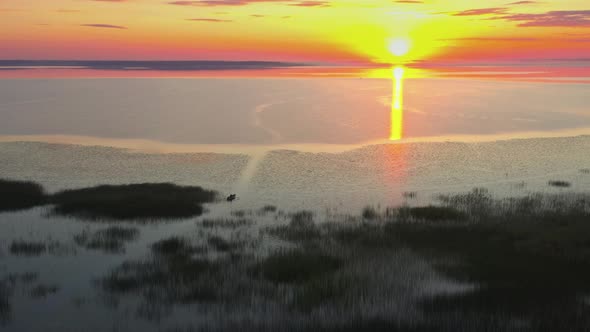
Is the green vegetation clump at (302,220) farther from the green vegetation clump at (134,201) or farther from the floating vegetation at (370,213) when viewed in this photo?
the green vegetation clump at (134,201)

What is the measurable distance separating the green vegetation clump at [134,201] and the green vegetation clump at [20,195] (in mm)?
675

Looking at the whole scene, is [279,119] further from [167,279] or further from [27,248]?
[167,279]

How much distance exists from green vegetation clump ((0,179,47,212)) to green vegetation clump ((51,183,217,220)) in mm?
675

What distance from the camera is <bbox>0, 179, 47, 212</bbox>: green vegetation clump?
21938 millimetres

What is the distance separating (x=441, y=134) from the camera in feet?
168

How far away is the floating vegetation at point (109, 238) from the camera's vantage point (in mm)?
16359

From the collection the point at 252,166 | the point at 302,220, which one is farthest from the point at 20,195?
the point at 252,166

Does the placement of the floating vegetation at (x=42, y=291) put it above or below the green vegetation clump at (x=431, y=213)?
below

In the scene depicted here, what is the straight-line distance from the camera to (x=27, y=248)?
1617 cm

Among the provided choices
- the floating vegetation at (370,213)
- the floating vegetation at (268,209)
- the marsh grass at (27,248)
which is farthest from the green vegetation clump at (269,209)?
the marsh grass at (27,248)

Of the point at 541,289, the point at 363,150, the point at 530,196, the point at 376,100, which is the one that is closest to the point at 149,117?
the point at 363,150

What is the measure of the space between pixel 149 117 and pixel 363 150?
1178 inches

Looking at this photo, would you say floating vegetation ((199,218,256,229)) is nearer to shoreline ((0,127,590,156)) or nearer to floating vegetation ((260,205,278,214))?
floating vegetation ((260,205,278,214))

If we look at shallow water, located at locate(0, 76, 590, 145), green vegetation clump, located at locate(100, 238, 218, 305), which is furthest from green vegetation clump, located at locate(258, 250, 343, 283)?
shallow water, located at locate(0, 76, 590, 145)
